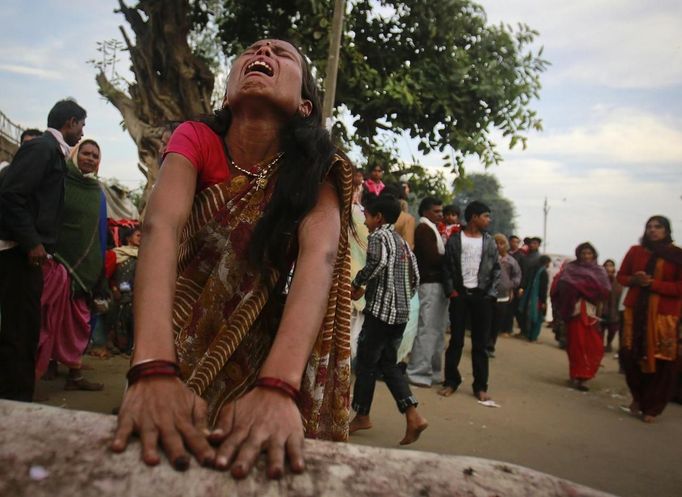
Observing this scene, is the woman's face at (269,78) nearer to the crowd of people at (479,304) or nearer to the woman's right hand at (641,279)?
the crowd of people at (479,304)

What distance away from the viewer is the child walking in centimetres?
454

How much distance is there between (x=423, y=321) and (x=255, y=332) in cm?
501

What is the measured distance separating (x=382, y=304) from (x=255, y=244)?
3366 millimetres

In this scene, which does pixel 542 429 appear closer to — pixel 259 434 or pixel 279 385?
pixel 279 385

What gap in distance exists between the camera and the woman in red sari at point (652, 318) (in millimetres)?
5766

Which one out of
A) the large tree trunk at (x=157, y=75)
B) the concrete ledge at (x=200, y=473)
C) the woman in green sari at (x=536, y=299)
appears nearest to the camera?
the concrete ledge at (x=200, y=473)

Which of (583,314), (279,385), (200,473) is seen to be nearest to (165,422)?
(200,473)

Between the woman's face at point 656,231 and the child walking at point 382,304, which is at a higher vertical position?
the woman's face at point 656,231

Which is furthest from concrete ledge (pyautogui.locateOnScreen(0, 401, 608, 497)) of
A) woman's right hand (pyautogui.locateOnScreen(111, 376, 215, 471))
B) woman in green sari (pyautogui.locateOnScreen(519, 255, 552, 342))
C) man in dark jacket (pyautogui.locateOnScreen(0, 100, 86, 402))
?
woman in green sari (pyautogui.locateOnScreen(519, 255, 552, 342))

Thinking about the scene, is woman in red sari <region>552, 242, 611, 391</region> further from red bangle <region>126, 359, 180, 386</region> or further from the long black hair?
red bangle <region>126, 359, 180, 386</region>

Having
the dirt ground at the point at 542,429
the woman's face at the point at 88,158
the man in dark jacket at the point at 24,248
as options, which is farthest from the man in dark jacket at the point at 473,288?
the man in dark jacket at the point at 24,248

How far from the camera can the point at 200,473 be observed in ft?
2.76

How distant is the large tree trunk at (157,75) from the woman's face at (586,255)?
211 inches

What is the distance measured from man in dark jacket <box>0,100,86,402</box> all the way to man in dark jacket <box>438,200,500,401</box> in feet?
12.2
